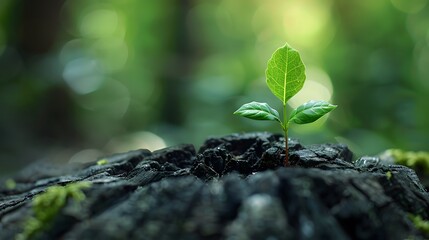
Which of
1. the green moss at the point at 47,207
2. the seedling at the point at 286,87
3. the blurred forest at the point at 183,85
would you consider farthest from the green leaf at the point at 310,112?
the blurred forest at the point at 183,85

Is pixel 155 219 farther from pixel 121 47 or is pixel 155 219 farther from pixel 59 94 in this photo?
pixel 121 47

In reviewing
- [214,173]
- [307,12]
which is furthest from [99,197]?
[307,12]

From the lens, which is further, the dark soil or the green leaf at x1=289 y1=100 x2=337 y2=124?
the green leaf at x1=289 y1=100 x2=337 y2=124

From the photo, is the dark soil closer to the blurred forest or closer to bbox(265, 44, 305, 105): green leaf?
bbox(265, 44, 305, 105): green leaf

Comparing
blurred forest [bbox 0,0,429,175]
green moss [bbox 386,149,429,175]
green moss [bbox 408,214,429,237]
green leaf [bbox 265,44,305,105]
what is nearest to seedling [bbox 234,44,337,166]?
green leaf [bbox 265,44,305,105]

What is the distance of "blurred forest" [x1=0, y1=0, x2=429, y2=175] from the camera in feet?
21.7

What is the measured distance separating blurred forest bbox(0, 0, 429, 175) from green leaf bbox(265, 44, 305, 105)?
3.92 meters

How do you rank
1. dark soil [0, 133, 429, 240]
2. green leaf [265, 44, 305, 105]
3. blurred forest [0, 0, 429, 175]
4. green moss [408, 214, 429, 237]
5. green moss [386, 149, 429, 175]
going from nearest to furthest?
dark soil [0, 133, 429, 240], green moss [408, 214, 429, 237], green leaf [265, 44, 305, 105], green moss [386, 149, 429, 175], blurred forest [0, 0, 429, 175]

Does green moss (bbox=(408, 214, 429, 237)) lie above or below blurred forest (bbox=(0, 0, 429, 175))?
below

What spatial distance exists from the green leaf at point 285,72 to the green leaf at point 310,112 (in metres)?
0.06

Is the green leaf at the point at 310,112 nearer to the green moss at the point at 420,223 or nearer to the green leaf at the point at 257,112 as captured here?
the green leaf at the point at 257,112

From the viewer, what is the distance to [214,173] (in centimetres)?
146

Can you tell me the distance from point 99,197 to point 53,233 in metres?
0.14

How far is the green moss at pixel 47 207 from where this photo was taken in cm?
113
